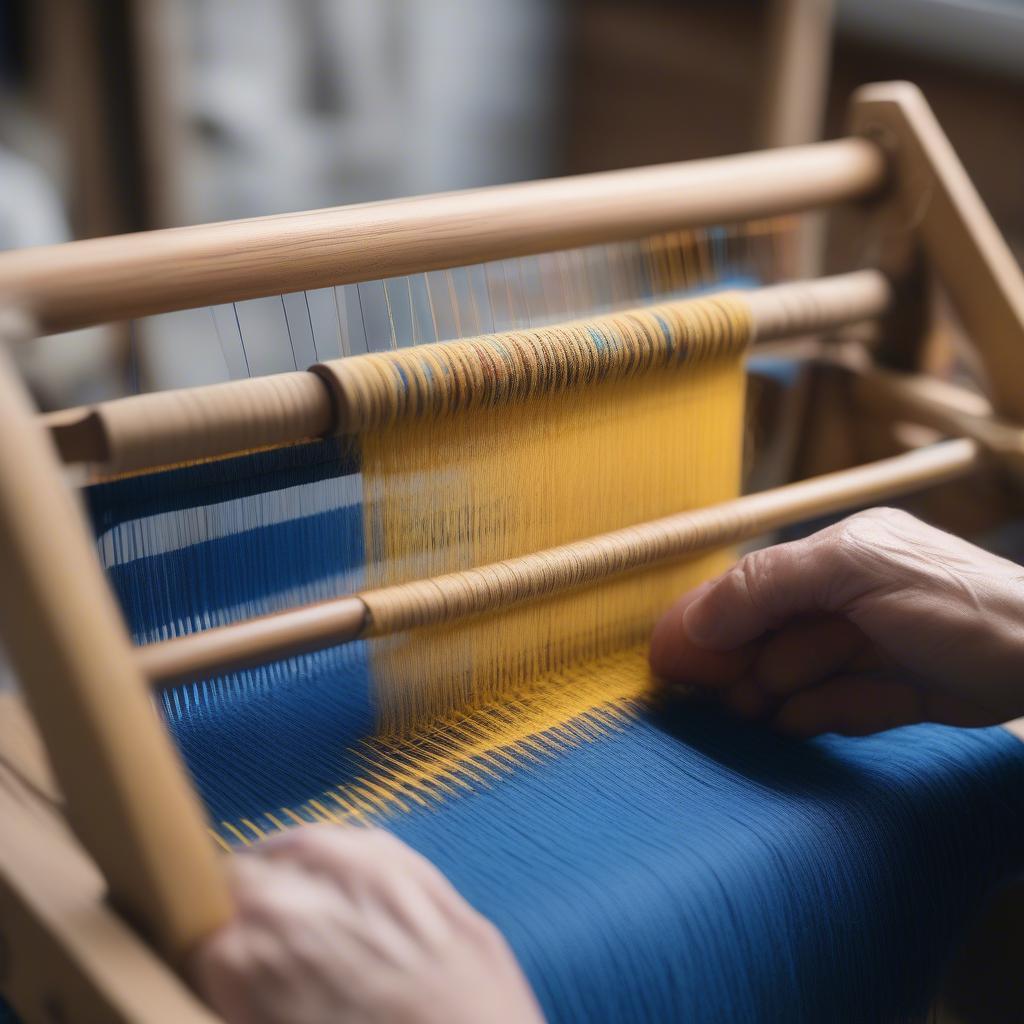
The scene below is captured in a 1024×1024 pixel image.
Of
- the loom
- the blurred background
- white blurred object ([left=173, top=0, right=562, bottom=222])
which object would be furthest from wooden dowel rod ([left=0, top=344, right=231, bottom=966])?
white blurred object ([left=173, top=0, right=562, bottom=222])

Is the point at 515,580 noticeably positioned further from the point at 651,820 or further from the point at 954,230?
the point at 954,230

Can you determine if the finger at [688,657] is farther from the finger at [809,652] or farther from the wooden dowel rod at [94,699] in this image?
the wooden dowel rod at [94,699]

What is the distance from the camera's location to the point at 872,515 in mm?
703

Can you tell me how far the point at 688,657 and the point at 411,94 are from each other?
1.86 m

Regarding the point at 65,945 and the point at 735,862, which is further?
the point at 735,862

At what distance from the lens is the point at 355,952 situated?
1.53 feet

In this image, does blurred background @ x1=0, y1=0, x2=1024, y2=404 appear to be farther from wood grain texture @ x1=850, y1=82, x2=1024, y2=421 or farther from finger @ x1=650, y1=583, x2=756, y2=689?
finger @ x1=650, y1=583, x2=756, y2=689

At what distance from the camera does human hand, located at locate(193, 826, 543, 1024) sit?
0.46m

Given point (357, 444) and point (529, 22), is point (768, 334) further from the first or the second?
point (529, 22)

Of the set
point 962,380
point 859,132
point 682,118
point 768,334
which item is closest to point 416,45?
point 682,118

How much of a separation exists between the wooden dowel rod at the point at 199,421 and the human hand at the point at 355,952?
217 millimetres

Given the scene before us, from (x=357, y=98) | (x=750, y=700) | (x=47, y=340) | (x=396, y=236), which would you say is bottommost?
(x=47, y=340)

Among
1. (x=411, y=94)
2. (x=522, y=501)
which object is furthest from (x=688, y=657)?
(x=411, y=94)

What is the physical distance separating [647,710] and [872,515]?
175mm
